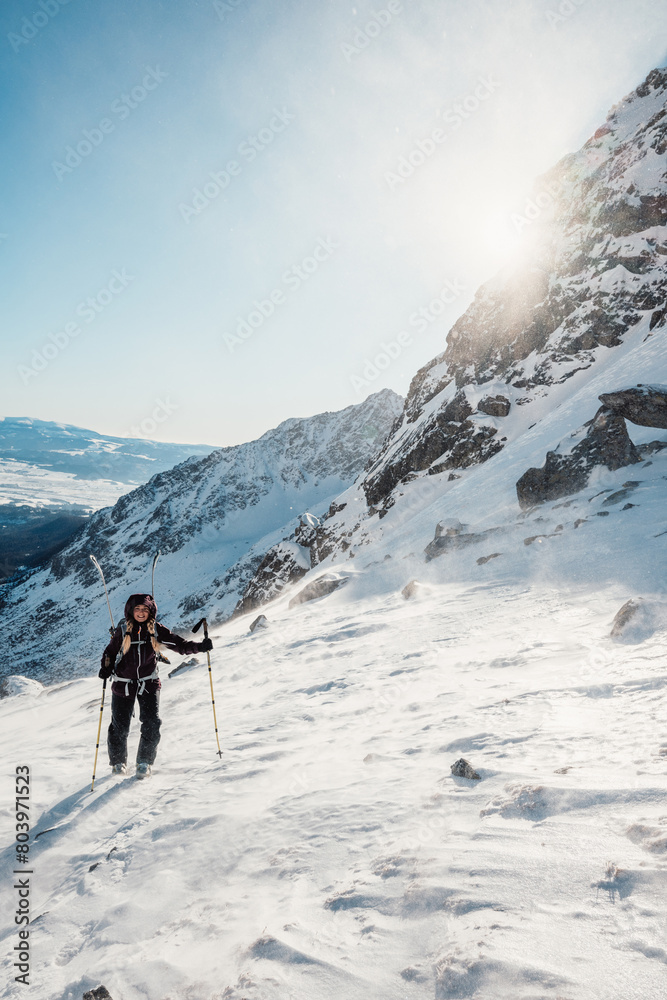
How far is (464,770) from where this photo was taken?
381 centimetres

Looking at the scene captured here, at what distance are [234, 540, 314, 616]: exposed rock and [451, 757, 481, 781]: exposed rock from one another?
118 ft

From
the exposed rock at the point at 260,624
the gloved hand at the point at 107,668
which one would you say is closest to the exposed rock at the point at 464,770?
the gloved hand at the point at 107,668

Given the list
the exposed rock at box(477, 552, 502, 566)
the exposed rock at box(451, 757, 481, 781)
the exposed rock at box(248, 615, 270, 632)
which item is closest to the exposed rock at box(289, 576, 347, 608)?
the exposed rock at box(248, 615, 270, 632)

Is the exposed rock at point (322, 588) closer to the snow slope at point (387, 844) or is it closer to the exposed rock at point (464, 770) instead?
the snow slope at point (387, 844)

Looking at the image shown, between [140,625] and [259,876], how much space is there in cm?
339

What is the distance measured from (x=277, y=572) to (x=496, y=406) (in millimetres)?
24774

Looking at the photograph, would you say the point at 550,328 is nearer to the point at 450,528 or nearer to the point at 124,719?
the point at 450,528

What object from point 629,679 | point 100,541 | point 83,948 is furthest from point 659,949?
point 100,541

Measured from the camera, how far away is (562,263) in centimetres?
4175

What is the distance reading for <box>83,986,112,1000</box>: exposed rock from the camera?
237 cm

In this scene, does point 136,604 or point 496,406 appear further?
point 496,406

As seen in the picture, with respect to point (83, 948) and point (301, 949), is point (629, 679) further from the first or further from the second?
point (83, 948)

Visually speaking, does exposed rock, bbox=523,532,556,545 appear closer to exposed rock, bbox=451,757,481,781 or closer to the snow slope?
the snow slope

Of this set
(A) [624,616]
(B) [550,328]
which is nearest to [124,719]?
(A) [624,616]
